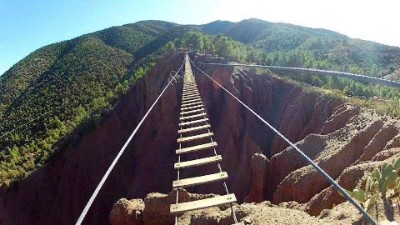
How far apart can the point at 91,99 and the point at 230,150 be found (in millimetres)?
45001

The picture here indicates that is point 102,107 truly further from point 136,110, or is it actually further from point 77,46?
point 77,46

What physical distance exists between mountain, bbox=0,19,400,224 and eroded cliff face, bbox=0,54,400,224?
175mm

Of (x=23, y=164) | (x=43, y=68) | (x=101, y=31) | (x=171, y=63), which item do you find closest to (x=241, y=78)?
(x=171, y=63)

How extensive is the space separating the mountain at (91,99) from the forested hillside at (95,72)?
0.22 meters

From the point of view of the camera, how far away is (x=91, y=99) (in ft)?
222

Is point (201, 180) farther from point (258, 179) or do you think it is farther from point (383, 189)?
point (258, 179)

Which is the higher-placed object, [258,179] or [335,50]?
[335,50]

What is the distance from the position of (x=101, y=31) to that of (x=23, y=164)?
8301 centimetres

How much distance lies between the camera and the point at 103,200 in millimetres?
35000

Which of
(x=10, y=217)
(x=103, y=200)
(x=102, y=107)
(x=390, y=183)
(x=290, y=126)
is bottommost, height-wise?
(x=10, y=217)

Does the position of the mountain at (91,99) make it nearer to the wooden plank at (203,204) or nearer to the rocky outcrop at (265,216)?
the rocky outcrop at (265,216)

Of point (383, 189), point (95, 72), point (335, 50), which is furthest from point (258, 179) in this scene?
point (335, 50)

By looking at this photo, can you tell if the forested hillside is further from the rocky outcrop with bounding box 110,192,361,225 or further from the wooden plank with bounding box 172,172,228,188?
the wooden plank with bounding box 172,172,228,188

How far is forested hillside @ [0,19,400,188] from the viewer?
155ft
